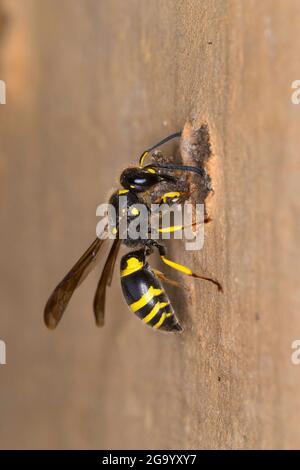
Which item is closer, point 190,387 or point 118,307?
point 190,387

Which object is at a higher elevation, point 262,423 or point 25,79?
point 25,79

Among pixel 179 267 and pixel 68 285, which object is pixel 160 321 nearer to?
pixel 179 267

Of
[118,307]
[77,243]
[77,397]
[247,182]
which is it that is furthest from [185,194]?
[77,397]

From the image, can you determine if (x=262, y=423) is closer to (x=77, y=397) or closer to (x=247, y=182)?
(x=247, y=182)

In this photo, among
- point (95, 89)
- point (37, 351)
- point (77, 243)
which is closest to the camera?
point (95, 89)

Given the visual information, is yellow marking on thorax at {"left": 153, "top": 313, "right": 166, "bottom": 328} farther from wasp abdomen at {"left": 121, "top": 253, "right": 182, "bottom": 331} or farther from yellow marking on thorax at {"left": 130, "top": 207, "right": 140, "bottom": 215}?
yellow marking on thorax at {"left": 130, "top": 207, "right": 140, "bottom": 215}

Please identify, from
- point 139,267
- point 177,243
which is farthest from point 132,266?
point 177,243
